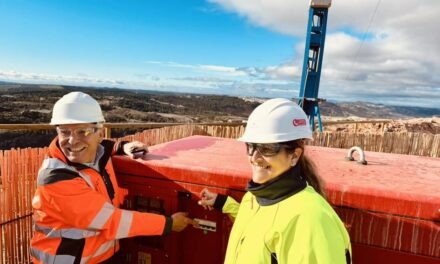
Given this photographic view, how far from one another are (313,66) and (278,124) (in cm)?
1274

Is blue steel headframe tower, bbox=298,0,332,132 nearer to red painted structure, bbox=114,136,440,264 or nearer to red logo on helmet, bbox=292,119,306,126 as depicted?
red painted structure, bbox=114,136,440,264

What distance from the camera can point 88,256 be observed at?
100 inches

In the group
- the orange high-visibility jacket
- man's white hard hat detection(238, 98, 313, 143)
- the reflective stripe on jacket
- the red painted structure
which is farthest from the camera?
the orange high-visibility jacket

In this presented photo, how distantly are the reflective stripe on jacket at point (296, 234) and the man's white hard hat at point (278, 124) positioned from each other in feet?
0.85

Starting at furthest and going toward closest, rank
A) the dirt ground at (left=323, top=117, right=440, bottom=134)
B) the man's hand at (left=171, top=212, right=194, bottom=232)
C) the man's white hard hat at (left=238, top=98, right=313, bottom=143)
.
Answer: the dirt ground at (left=323, top=117, right=440, bottom=134) < the man's hand at (left=171, top=212, right=194, bottom=232) < the man's white hard hat at (left=238, top=98, right=313, bottom=143)

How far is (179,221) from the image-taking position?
8.53 ft

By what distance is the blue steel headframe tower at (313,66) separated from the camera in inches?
525

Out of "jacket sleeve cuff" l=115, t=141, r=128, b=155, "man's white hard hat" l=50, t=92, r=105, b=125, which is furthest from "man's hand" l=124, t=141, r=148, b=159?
"man's white hard hat" l=50, t=92, r=105, b=125

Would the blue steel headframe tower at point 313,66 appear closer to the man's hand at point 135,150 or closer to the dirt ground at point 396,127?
the dirt ground at point 396,127

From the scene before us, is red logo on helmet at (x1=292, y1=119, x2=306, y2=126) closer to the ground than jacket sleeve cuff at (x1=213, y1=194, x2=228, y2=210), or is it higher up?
higher up

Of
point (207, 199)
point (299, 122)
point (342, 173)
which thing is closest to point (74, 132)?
point (207, 199)

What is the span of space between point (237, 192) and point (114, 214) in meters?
0.86

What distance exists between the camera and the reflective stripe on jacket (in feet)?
4.40

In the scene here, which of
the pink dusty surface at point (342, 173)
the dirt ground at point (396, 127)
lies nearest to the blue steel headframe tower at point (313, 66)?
the dirt ground at point (396, 127)
